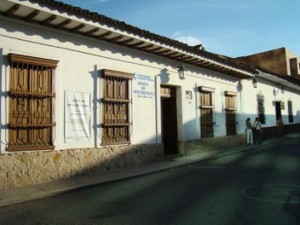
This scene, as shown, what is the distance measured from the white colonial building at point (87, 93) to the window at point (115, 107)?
32mm

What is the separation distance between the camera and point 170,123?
49.3 feet

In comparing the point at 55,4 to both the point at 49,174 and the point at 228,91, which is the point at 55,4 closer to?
the point at 49,174

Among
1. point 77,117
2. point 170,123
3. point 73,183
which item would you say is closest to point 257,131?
point 170,123

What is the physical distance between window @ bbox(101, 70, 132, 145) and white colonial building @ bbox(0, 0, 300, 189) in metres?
0.03

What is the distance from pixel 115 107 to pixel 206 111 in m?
6.30

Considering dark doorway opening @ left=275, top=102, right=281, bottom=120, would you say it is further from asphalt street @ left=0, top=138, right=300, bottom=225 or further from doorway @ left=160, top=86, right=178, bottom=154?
asphalt street @ left=0, top=138, right=300, bottom=225

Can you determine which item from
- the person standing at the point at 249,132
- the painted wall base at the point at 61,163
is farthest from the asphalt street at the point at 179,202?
the person standing at the point at 249,132

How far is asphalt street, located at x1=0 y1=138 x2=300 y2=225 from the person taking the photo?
573 centimetres

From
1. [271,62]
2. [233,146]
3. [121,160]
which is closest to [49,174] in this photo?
[121,160]

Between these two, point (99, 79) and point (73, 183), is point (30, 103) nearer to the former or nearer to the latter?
point (73, 183)

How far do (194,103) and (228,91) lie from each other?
141 inches

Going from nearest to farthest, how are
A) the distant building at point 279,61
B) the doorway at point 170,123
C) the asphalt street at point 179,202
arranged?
the asphalt street at point 179,202, the doorway at point 170,123, the distant building at point 279,61

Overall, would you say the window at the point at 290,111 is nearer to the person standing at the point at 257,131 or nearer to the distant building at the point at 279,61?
the person standing at the point at 257,131

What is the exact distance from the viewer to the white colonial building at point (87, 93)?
28.3 feet
